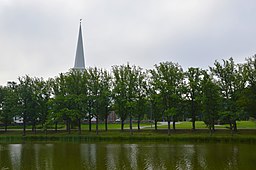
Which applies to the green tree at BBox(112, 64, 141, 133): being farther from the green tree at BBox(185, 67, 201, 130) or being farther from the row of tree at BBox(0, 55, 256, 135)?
the green tree at BBox(185, 67, 201, 130)

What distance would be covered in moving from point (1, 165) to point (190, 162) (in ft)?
59.3

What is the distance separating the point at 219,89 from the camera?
5200 cm

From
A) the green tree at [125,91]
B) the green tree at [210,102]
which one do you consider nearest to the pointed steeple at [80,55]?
the green tree at [125,91]

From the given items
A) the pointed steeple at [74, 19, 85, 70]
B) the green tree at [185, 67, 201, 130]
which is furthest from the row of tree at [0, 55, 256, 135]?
the pointed steeple at [74, 19, 85, 70]

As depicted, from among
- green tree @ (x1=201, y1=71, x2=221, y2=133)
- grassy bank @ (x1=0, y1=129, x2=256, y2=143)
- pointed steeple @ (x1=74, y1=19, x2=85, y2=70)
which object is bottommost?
grassy bank @ (x1=0, y1=129, x2=256, y2=143)

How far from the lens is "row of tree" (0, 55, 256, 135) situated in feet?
167

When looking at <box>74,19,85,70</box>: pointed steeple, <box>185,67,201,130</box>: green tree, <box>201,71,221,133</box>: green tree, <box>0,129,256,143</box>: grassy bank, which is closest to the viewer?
<box>0,129,256,143</box>: grassy bank

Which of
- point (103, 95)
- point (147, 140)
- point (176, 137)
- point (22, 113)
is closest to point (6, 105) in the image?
point (22, 113)

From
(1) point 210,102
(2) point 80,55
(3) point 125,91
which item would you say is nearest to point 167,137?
(1) point 210,102

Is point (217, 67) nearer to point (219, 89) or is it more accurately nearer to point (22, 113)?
point (219, 89)

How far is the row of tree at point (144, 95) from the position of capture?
5075 cm

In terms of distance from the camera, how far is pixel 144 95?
59.7 metres

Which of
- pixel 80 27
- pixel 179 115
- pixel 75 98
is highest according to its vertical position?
pixel 80 27

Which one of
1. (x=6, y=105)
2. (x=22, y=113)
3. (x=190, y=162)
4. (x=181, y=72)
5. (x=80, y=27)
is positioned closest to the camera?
(x=190, y=162)
